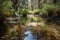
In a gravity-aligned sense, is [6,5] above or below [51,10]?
above

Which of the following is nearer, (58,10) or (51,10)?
(58,10)

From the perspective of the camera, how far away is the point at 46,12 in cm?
1925

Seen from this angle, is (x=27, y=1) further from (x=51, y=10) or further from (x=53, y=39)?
(x=53, y=39)

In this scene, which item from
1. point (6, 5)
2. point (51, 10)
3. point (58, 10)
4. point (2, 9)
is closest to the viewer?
point (2, 9)

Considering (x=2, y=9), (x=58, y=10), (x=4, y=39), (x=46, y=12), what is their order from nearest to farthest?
(x=4, y=39)
(x=2, y=9)
(x=58, y=10)
(x=46, y=12)

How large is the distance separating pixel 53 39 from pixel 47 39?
26 cm

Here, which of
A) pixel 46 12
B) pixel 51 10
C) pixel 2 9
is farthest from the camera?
pixel 46 12

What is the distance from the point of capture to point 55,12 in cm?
1672

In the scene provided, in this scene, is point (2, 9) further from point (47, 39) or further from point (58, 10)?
point (47, 39)

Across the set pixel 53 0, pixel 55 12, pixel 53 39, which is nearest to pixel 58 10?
pixel 55 12

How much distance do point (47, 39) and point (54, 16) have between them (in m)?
10.3

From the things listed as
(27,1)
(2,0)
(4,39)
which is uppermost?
(2,0)

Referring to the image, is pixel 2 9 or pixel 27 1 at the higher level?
pixel 2 9

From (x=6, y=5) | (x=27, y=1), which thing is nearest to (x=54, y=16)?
(x=6, y=5)
